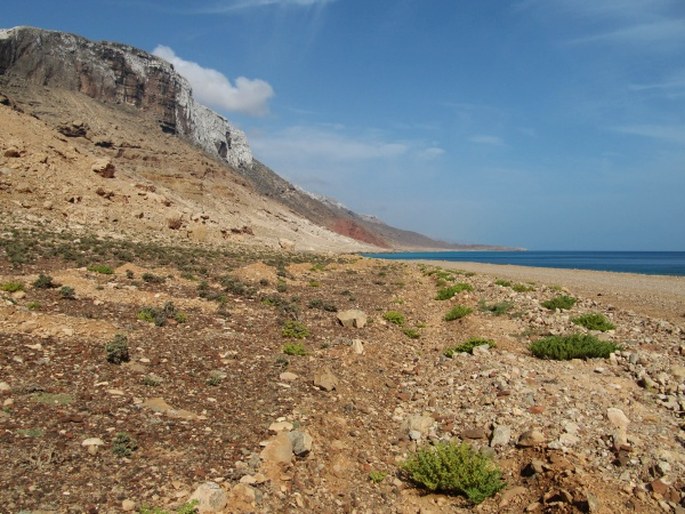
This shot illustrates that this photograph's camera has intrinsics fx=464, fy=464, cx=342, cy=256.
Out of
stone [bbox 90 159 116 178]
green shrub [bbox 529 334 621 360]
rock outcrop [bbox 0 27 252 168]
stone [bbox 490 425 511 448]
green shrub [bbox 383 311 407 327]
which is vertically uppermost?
rock outcrop [bbox 0 27 252 168]

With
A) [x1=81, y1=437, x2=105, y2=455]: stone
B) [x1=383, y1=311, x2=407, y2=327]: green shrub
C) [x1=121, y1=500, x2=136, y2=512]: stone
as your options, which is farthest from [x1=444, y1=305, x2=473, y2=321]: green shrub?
[x1=121, y1=500, x2=136, y2=512]: stone

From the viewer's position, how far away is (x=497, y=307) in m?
18.0

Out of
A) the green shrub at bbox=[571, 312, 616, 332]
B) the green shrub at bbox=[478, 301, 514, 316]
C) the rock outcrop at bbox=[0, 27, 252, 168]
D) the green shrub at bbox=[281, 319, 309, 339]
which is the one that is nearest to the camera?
the green shrub at bbox=[281, 319, 309, 339]

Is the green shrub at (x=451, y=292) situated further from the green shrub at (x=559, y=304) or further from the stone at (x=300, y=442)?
the stone at (x=300, y=442)

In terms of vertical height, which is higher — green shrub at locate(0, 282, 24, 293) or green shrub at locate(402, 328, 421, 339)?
green shrub at locate(0, 282, 24, 293)

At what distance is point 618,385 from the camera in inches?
389

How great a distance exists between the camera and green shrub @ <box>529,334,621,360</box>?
11.7m

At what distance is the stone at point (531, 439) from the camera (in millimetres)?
7664

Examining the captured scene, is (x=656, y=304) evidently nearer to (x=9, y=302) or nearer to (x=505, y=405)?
(x=505, y=405)

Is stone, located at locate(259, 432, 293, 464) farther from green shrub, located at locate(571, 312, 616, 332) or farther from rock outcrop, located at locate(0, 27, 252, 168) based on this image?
rock outcrop, located at locate(0, 27, 252, 168)

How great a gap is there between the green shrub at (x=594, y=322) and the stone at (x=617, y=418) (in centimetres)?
672

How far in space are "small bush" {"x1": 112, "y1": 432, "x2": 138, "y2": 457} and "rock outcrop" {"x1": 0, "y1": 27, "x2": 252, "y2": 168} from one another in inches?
4914

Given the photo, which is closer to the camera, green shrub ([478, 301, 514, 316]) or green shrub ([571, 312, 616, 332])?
green shrub ([571, 312, 616, 332])

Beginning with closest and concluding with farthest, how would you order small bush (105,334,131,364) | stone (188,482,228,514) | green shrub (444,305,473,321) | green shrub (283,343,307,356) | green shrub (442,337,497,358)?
stone (188,482,228,514), small bush (105,334,131,364), green shrub (283,343,307,356), green shrub (442,337,497,358), green shrub (444,305,473,321)
